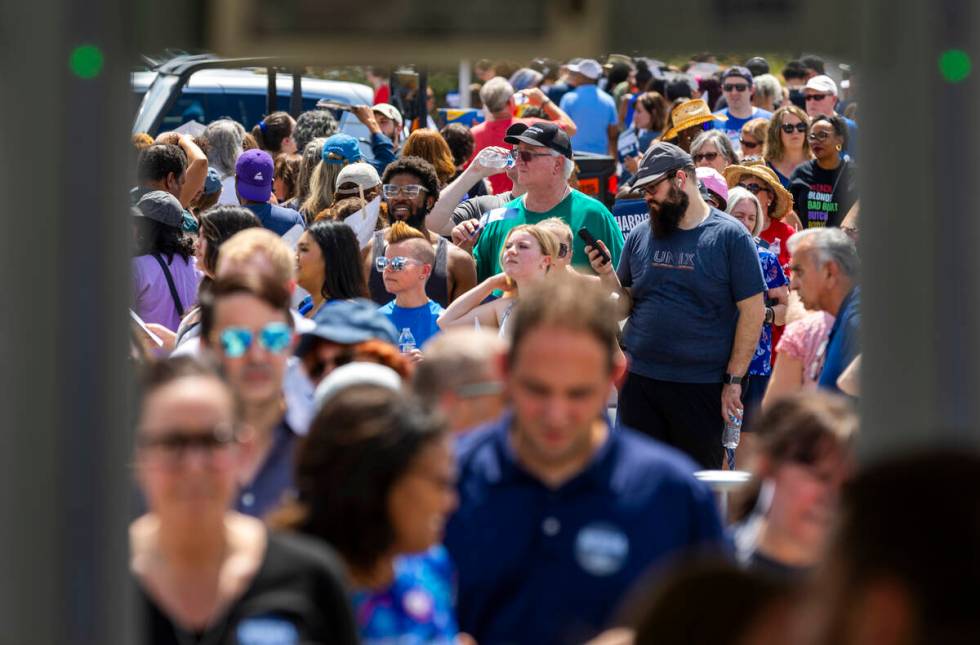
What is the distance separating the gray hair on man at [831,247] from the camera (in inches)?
238

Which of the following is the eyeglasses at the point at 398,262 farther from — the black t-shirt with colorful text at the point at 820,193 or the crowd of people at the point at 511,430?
the black t-shirt with colorful text at the point at 820,193

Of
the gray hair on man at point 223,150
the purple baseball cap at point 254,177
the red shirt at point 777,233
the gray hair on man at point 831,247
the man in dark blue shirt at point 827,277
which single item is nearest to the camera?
the man in dark blue shirt at point 827,277

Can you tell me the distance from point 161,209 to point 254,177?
161 cm

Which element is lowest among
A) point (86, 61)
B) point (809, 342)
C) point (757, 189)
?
point (809, 342)

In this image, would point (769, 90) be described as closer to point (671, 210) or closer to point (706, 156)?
point (706, 156)

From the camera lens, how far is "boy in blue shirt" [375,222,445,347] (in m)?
6.82

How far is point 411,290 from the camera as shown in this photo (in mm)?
6852

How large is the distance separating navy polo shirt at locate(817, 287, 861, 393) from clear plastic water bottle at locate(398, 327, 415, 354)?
1739 millimetres

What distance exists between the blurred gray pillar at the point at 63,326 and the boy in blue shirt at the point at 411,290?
5.24 meters

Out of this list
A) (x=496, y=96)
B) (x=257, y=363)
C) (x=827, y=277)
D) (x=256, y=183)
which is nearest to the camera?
(x=257, y=363)

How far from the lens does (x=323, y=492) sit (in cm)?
294

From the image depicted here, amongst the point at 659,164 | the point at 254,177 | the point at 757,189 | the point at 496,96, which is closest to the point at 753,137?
the point at 496,96

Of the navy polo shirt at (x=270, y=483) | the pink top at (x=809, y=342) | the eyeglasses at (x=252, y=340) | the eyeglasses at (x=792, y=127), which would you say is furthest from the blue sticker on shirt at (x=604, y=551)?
the eyeglasses at (x=792, y=127)

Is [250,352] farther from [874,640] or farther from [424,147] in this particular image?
[424,147]
